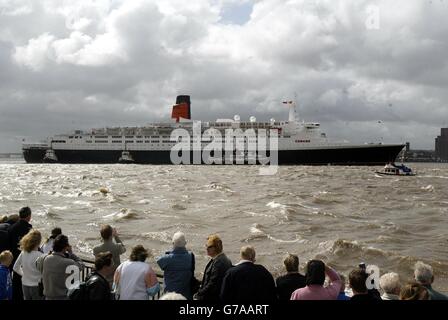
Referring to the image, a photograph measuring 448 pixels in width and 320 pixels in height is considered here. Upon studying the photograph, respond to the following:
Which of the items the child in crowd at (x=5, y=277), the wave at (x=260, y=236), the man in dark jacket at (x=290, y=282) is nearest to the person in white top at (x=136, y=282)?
the man in dark jacket at (x=290, y=282)

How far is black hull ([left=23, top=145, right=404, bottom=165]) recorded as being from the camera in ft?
254

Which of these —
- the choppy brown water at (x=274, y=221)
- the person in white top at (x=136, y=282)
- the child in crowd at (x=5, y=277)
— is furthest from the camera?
the choppy brown water at (x=274, y=221)

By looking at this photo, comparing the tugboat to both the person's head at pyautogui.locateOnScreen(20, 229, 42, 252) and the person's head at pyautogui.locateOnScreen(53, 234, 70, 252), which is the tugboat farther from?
the person's head at pyautogui.locateOnScreen(53, 234, 70, 252)

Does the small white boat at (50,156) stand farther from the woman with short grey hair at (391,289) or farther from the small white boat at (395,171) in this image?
the woman with short grey hair at (391,289)

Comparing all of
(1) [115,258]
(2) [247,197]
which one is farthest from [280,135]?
(1) [115,258]

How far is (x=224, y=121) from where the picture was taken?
95375 millimetres

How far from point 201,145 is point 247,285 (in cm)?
8793

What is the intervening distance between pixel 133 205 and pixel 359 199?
→ 1376 cm

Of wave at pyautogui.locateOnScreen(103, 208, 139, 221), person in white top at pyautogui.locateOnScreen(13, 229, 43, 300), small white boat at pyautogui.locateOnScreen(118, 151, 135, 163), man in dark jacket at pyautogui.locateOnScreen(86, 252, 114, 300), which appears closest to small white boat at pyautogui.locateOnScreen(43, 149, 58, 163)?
small white boat at pyautogui.locateOnScreen(118, 151, 135, 163)

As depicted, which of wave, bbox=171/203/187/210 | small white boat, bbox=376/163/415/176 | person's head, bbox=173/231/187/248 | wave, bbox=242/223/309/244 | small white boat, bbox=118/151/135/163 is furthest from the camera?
small white boat, bbox=118/151/135/163

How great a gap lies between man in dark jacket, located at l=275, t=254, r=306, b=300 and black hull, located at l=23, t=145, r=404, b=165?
75.6 meters

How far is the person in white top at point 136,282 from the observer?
5.00 metres

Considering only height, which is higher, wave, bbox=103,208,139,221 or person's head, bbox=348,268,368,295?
person's head, bbox=348,268,368,295
